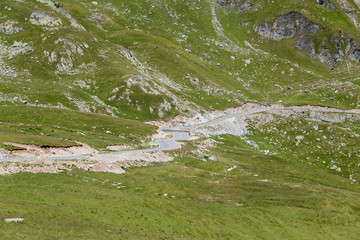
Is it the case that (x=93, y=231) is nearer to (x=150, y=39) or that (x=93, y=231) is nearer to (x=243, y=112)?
(x=243, y=112)

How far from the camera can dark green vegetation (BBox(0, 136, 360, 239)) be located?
111 ft

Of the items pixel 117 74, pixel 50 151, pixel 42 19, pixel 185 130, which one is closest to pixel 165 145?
pixel 185 130

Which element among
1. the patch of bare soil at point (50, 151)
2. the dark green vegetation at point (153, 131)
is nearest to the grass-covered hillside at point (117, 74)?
the dark green vegetation at point (153, 131)

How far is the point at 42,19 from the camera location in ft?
491

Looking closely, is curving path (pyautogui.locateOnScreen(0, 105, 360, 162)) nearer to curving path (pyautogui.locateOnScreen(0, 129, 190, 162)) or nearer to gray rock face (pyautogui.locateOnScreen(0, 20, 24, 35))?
curving path (pyautogui.locateOnScreen(0, 129, 190, 162))

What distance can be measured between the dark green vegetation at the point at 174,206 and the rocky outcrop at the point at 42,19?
119 metres

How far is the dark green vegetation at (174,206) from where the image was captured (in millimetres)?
33781

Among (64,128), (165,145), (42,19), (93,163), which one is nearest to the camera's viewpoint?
(93,163)

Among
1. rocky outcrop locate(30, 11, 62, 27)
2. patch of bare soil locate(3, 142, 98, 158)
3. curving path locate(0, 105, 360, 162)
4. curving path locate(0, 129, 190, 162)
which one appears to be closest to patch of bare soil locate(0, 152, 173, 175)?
curving path locate(0, 129, 190, 162)

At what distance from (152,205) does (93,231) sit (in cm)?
1617

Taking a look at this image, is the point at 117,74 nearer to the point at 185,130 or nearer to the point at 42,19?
the point at 185,130

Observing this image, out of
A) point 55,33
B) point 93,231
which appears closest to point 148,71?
point 55,33

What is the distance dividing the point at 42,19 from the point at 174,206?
142 m

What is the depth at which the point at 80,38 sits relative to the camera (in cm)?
14300
